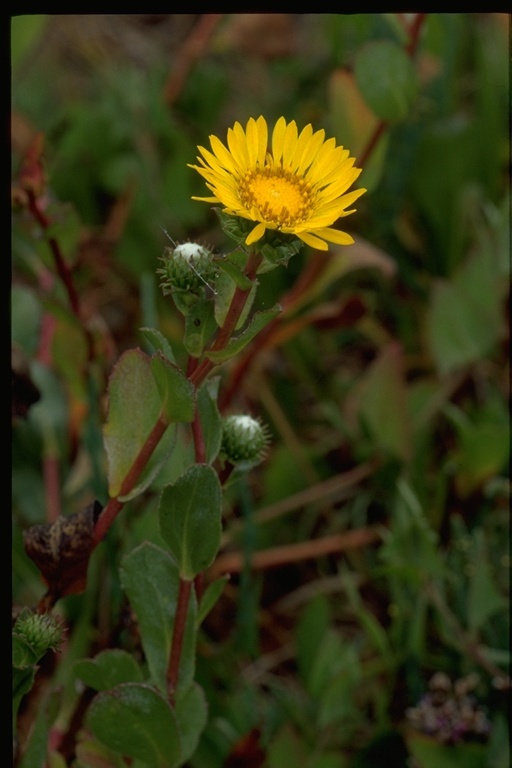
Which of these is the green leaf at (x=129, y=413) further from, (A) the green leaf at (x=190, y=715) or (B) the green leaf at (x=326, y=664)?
(B) the green leaf at (x=326, y=664)

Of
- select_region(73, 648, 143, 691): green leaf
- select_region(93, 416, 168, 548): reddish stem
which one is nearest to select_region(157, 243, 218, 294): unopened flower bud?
select_region(93, 416, 168, 548): reddish stem

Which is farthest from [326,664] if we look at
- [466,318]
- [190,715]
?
[466,318]

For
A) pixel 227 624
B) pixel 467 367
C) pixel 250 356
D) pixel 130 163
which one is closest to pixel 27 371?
pixel 250 356

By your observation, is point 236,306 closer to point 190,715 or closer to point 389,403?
point 190,715

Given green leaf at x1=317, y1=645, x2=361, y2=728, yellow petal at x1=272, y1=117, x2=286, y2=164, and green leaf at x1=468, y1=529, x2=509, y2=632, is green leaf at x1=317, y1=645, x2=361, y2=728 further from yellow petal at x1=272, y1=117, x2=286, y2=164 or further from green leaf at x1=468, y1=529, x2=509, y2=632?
yellow petal at x1=272, y1=117, x2=286, y2=164

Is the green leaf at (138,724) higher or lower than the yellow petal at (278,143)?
lower

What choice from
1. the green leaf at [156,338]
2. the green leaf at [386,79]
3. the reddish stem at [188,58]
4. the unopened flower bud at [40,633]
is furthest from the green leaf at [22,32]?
the unopened flower bud at [40,633]
